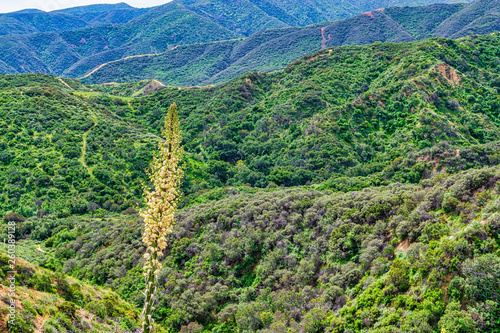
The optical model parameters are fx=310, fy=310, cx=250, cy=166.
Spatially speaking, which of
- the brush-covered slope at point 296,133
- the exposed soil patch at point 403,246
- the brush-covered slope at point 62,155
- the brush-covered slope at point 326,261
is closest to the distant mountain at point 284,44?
the brush-covered slope at point 296,133

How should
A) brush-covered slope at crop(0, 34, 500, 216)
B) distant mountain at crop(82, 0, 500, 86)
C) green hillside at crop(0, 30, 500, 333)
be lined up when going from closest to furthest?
green hillside at crop(0, 30, 500, 333) < brush-covered slope at crop(0, 34, 500, 216) < distant mountain at crop(82, 0, 500, 86)

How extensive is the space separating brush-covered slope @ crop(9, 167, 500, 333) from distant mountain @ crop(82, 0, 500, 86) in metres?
125

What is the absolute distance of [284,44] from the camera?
171 meters

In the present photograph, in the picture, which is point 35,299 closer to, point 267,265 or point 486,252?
point 267,265

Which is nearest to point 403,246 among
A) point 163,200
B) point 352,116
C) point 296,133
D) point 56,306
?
point 163,200

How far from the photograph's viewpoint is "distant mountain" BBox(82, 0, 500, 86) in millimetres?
155500

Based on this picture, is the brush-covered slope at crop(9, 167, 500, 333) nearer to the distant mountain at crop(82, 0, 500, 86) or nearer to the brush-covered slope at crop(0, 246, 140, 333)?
the brush-covered slope at crop(0, 246, 140, 333)

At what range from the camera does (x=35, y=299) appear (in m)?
16.0

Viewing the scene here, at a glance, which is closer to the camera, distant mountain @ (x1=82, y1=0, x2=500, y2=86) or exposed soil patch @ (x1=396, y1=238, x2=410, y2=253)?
exposed soil patch @ (x1=396, y1=238, x2=410, y2=253)

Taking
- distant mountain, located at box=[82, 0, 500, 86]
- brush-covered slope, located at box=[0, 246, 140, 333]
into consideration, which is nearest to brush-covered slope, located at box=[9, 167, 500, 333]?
brush-covered slope, located at box=[0, 246, 140, 333]

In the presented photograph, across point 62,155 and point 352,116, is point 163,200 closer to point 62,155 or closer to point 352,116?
point 62,155

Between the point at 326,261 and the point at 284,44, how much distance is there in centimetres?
16728

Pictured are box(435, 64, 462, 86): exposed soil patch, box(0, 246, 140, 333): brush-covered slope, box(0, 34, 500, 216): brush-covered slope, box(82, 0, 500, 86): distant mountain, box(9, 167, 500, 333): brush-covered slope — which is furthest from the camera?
box(82, 0, 500, 86): distant mountain

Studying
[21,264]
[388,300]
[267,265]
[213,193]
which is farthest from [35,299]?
[213,193]
